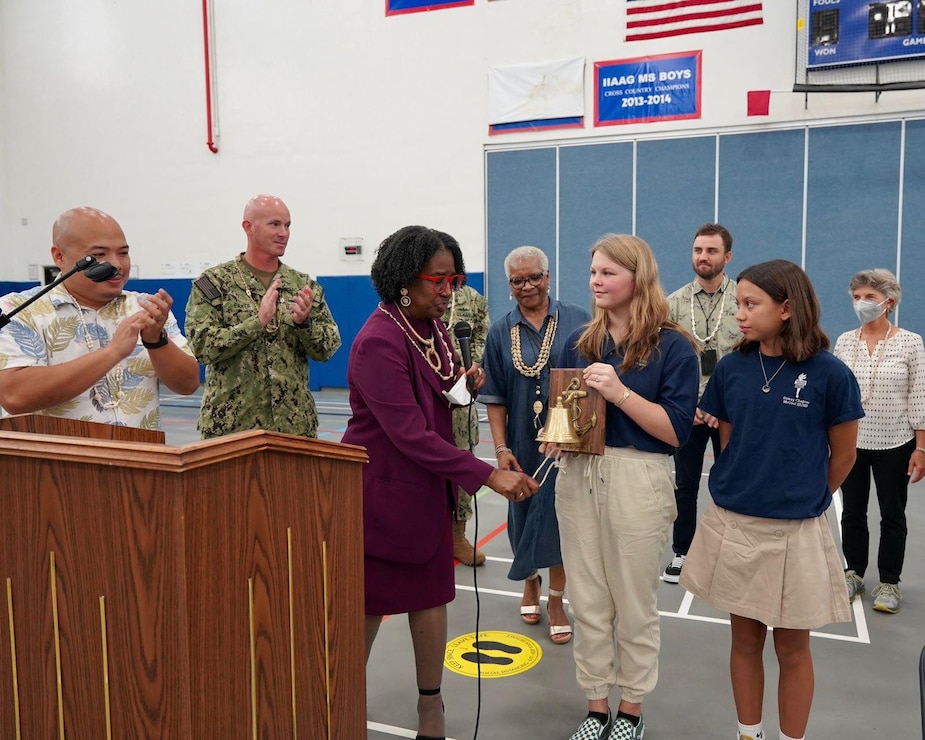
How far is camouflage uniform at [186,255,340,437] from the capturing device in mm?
3631

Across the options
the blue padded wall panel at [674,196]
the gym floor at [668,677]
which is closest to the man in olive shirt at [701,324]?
the gym floor at [668,677]

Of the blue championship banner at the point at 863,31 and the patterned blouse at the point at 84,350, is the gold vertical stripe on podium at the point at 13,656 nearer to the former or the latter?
the patterned blouse at the point at 84,350

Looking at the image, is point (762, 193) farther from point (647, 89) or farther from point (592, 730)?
point (592, 730)

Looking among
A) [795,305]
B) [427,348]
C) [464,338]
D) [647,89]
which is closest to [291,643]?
[427,348]

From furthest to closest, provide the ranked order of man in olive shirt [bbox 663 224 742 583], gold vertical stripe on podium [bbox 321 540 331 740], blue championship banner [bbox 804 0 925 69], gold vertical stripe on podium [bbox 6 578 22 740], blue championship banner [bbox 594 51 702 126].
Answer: blue championship banner [bbox 594 51 702 126]
blue championship banner [bbox 804 0 925 69]
man in olive shirt [bbox 663 224 742 583]
gold vertical stripe on podium [bbox 321 540 331 740]
gold vertical stripe on podium [bbox 6 578 22 740]

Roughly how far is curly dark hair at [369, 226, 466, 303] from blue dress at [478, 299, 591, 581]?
41.3 inches

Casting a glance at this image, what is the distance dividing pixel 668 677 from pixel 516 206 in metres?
7.90

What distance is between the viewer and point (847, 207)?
29.2 ft

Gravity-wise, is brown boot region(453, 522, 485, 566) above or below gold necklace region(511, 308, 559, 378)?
below

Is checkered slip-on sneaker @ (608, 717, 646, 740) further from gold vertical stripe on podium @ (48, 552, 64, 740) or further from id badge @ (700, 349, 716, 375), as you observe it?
id badge @ (700, 349, 716, 375)

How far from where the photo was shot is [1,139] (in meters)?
13.5

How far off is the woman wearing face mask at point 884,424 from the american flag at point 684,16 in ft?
20.9

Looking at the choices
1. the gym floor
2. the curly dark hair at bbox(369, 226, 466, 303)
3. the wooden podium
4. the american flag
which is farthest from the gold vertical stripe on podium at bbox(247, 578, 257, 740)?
the american flag

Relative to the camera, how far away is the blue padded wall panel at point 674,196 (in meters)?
9.43
